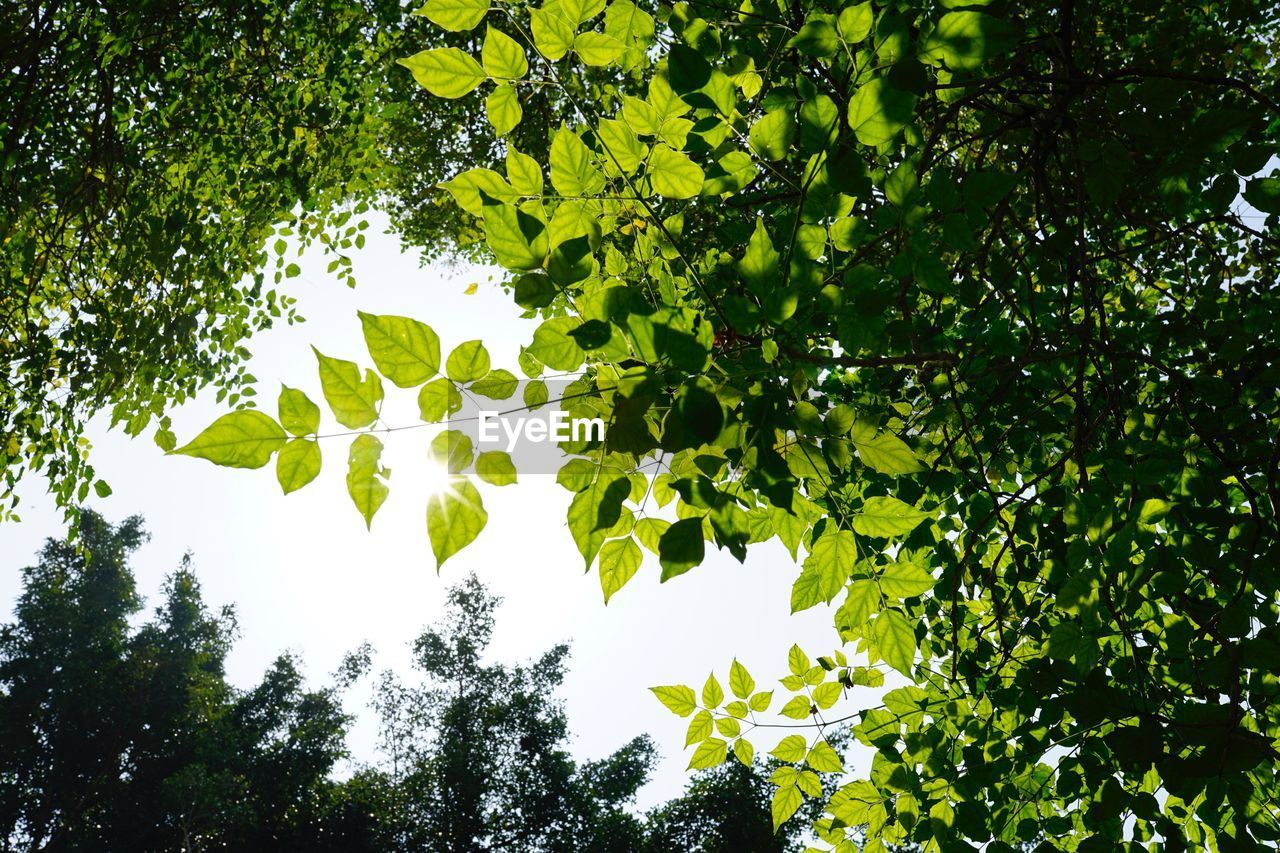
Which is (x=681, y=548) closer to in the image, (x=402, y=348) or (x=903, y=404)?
(x=402, y=348)

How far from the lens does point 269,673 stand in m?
24.4

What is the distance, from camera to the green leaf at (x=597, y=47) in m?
1.03

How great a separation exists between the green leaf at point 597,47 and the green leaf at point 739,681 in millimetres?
1368

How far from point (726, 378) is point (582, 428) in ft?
0.65

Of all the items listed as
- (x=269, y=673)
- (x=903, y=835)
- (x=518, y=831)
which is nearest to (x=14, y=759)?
(x=269, y=673)

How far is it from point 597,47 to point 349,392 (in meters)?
0.62

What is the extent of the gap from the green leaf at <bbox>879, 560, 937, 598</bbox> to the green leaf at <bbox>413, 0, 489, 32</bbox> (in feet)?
3.37

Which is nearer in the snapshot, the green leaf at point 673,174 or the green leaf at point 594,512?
the green leaf at point 594,512

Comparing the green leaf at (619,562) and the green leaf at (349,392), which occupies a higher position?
the green leaf at (349,392)

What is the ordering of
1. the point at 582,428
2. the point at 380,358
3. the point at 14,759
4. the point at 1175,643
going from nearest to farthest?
the point at 380,358 < the point at 582,428 < the point at 1175,643 < the point at 14,759

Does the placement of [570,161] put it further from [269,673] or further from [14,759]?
[14,759]

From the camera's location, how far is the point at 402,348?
2.57 feet

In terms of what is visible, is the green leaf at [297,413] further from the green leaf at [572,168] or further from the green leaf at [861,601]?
the green leaf at [861,601]

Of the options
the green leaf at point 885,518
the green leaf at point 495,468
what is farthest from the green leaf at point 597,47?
the green leaf at point 885,518
